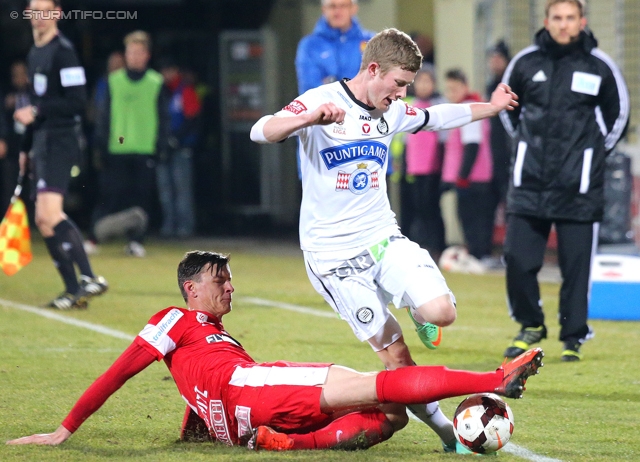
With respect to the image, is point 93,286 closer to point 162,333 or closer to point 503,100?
point 162,333

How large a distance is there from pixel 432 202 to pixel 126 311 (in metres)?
5.10

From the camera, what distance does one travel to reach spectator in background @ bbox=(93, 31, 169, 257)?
1442 centimetres

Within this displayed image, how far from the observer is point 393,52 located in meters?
5.35

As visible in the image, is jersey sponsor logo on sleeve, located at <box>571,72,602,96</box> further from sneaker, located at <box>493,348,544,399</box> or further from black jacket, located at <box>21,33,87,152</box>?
black jacket, located at <box>21,33,87,152</box>

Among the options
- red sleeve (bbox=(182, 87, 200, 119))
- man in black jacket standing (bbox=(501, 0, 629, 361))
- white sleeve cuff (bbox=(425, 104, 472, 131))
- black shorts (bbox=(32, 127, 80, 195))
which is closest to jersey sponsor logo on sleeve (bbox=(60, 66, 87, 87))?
black shorts (bbox=(32, 127, 80, 195))

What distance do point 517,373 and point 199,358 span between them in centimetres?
142

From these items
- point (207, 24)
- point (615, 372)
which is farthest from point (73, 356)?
point (207, 24)

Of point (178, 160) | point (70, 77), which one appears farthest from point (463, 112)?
point (178, 160)

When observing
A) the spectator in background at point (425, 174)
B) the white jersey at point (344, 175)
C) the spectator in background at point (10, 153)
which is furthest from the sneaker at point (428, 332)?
the spectator in background at point (10, 153)

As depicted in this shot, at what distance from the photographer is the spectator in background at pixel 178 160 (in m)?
16.5

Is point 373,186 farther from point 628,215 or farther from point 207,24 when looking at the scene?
point 207,24

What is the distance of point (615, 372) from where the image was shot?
287 inches

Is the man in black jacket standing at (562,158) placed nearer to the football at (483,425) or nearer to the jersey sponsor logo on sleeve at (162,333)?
the football at (483,425)

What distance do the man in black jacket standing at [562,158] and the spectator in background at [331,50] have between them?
239 cm
